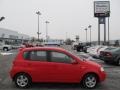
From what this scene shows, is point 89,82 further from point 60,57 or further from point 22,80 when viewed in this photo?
point 22,80

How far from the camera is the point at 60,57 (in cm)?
1191

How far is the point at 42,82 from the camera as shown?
12008mm

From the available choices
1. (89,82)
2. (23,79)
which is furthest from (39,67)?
(89,82)

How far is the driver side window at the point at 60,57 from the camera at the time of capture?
11.9m

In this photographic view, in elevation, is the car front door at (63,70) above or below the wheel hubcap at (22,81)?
above

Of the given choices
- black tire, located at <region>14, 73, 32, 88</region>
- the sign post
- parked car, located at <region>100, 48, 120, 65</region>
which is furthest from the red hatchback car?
the sign post

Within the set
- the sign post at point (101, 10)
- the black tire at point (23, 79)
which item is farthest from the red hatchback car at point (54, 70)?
the sign post at point (101, 10)

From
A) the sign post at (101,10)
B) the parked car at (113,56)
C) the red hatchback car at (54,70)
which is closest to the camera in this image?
the red hatchback car at (54,70)

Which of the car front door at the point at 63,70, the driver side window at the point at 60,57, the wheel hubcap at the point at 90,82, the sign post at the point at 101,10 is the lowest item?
the wheel hubcap at the point at 90,82

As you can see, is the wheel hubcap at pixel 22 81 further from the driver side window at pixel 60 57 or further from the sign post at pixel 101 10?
the sign post at pixel 101 10

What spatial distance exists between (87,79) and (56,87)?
121cm

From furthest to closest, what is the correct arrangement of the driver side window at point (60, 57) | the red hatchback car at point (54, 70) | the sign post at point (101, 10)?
the sign post at point (101, 10)
the driver side window at point (60, 57)
the red hatchback car at point (54, 70)

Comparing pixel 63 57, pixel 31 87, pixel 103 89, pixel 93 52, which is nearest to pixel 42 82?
pixel 31 87

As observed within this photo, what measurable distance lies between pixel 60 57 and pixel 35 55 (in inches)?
36.9
